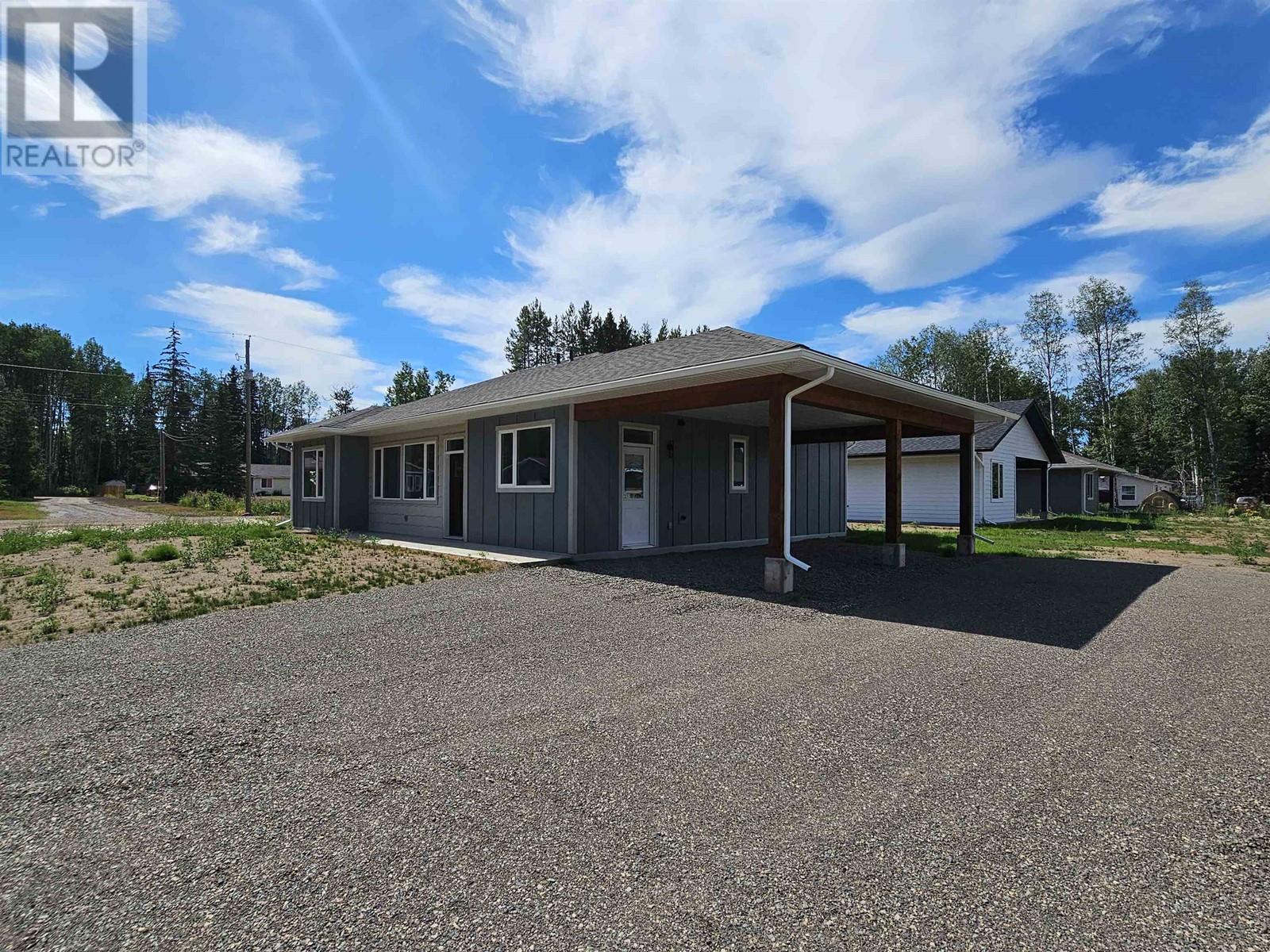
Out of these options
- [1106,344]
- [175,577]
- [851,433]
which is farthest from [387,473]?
[1106,344]

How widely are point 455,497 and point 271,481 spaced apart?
53362 mm

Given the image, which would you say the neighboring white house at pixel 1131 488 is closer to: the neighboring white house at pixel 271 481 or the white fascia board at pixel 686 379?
the white fascia board at pixel 686 379

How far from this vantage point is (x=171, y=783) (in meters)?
2.60

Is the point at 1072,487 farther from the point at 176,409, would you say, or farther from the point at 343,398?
the point at 343,398

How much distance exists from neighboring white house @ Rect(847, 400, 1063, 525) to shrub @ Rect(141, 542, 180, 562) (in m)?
16.4

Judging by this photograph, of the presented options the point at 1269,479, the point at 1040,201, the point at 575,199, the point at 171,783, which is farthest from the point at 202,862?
the point at 1269,479

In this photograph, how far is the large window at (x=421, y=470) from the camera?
13047 millimetres

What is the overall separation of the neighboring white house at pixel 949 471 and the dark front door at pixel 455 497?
11693 millimetres

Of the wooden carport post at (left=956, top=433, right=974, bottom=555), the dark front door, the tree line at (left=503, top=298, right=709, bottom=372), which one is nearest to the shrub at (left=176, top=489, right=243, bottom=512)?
the tree line at (left=503, top=298, right=709, bottom=372)

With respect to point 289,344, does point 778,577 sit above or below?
below

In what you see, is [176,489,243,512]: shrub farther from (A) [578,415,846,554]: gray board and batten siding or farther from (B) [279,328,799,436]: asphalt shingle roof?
(A) [578,415,846,554]: gray board and batten siding

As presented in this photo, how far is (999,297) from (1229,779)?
38.9 meters

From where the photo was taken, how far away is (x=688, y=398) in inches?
316

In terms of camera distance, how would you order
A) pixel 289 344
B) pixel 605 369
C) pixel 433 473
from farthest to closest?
pixel 289 344
pixel 433 473
pixel 605 369
